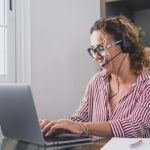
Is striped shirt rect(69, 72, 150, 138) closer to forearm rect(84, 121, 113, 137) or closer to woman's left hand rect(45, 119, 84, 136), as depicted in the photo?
forearm rect(84, 121, 113, 137)

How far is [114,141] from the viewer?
107 cm

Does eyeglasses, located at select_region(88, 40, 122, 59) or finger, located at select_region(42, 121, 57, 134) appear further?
eyeglasses, located at select_region(88, 40, 122, 59)

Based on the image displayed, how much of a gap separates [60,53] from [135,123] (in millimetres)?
1187

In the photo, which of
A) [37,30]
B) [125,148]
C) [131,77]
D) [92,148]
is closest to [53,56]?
[37,30]

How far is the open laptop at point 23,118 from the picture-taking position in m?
1.18

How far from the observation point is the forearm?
4.42ft

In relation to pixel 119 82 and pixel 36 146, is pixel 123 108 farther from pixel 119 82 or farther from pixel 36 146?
pixel 36 146

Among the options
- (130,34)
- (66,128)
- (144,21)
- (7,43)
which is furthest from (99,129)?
→ (144,21)

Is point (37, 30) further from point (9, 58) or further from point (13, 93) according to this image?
point (13, 93)

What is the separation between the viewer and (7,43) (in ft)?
7.47

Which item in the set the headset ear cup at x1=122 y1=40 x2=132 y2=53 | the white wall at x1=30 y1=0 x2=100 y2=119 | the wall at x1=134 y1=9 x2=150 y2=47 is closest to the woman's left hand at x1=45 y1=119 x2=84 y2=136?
the headset ear cup at x1=122 y1=40 x2=132 y2=53

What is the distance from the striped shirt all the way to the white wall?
2.19 feet

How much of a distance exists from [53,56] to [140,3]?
2.69 ft

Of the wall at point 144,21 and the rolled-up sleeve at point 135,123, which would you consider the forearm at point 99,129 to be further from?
the wall at point 144,21
